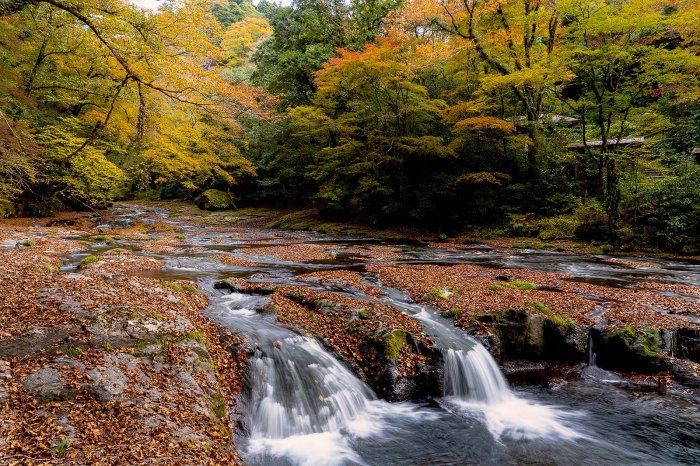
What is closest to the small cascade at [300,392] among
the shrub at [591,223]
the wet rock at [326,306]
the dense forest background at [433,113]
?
the wet rock at [326,306]

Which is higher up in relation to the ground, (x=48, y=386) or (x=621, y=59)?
(x=621, y=59)

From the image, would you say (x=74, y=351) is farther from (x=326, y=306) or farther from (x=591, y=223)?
(x=591, y=223)

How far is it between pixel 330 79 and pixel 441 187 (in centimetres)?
925

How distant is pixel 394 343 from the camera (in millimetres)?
7109

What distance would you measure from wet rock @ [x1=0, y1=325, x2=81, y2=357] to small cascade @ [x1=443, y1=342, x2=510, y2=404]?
232 inches

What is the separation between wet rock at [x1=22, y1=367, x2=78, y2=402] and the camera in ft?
13.0

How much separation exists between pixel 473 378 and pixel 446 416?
111 centimetres

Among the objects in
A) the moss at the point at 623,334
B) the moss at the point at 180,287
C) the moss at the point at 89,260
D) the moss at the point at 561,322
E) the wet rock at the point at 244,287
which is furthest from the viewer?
the moss at the point at 89,260

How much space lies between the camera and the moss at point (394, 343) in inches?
275

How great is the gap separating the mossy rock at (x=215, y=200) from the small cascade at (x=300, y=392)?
32.4m

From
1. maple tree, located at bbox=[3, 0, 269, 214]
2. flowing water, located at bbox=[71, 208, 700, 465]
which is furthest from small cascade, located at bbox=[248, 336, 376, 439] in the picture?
maple tree, located at bbox=[3, 0, 269, 214]

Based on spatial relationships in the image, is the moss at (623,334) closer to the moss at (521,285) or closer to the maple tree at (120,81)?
the moss at (521,285)

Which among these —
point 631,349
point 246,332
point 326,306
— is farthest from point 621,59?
point 246,332

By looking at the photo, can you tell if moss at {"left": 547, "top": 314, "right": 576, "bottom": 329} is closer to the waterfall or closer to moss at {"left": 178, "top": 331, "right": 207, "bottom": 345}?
the waterfall
